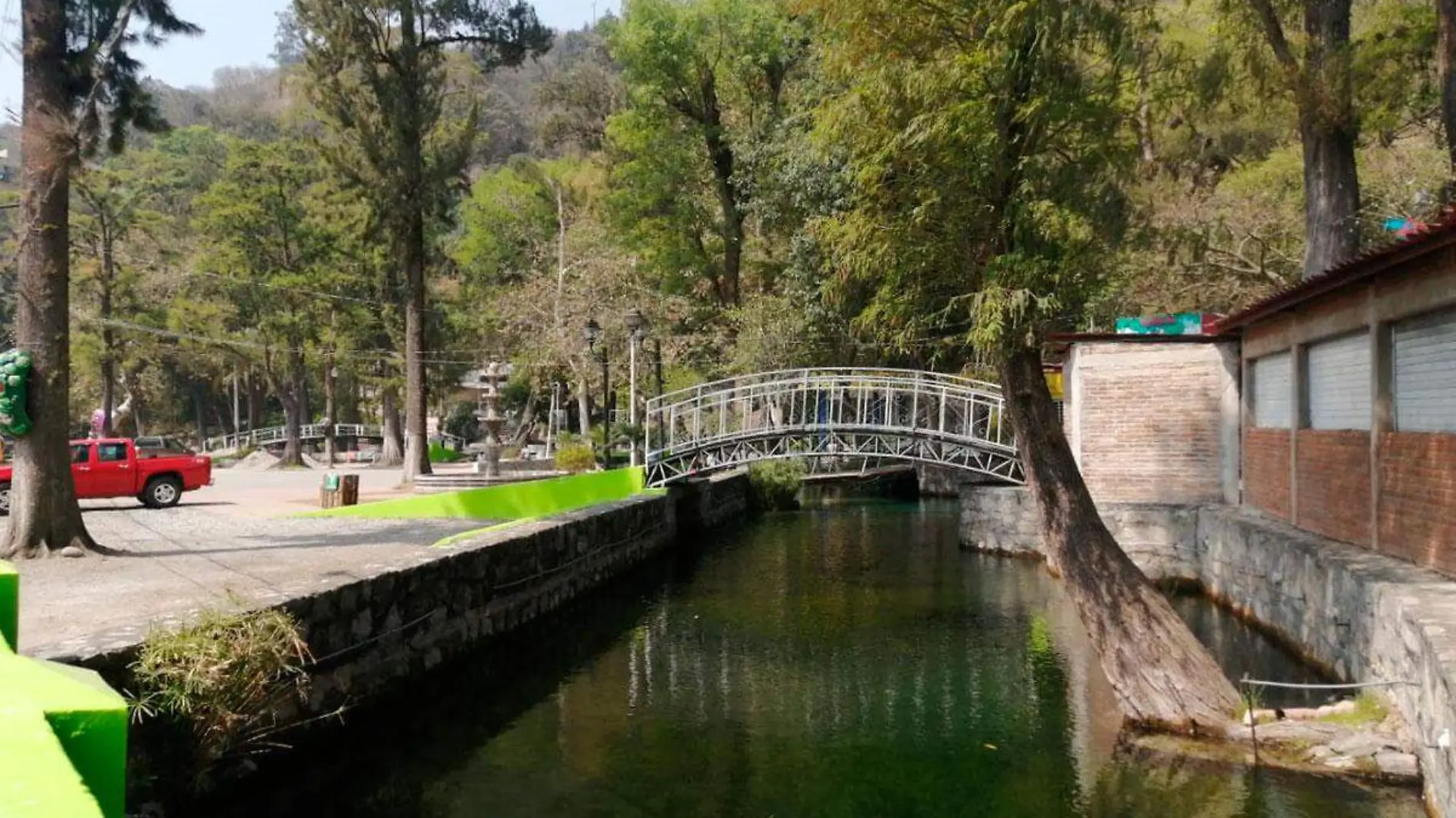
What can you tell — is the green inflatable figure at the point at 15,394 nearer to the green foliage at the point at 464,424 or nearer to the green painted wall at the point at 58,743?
the green painted wall at the point at 58,743

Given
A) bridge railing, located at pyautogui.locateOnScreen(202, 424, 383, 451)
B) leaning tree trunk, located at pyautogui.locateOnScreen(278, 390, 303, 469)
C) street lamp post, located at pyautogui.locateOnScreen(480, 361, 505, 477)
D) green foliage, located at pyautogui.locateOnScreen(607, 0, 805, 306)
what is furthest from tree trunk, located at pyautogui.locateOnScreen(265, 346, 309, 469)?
green foliage, located at pyautogui.locateOnScreen(607, 0, 805, 306)

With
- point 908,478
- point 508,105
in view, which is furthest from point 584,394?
point 508,105

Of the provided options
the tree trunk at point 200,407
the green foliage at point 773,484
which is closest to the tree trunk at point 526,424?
the green foliage at point 773,484

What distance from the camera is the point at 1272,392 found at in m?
14.2

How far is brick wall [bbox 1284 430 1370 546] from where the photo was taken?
10344 mm

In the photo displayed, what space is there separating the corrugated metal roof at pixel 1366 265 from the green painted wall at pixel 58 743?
318 inches

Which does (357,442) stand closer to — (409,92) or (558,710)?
(409,92)

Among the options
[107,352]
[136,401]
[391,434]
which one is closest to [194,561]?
[107,352]

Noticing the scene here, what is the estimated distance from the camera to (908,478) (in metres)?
36.6

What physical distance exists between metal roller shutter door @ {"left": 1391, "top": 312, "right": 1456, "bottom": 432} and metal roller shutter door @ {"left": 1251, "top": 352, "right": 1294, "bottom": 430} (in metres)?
3.47

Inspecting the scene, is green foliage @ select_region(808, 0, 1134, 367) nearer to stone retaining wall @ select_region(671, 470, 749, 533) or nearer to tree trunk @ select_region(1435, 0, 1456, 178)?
tree trunk @ select_region(1435, 0, 1456, 178)

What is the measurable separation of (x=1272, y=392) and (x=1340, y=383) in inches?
124

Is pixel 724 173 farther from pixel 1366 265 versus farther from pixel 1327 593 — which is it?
pixel 1327 593

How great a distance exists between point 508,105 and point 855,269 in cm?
8660
